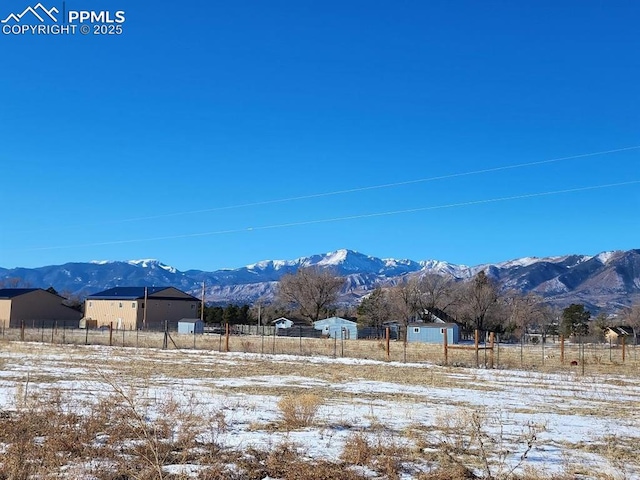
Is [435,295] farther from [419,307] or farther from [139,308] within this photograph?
[139,308]

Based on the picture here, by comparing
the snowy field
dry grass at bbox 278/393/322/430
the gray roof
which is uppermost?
the gray roof

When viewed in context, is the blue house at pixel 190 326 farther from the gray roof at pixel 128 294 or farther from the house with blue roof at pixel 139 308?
the gray roof at pixel 128 294

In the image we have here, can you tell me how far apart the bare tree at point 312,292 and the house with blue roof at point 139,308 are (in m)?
17.7

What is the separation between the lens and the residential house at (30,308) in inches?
3388

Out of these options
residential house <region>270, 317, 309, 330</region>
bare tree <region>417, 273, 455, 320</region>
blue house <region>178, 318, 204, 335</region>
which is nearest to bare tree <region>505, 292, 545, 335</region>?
bare tree <region>417, 273, 455, 320</region>

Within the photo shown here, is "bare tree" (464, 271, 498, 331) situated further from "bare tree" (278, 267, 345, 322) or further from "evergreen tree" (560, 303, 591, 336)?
"bare tree" (278, 267, 345, 322)

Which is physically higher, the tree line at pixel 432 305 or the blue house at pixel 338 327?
the tree line at pixel 432 305

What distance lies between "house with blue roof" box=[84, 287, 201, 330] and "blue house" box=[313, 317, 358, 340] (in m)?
20.4

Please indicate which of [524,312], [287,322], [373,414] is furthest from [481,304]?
[373,414]

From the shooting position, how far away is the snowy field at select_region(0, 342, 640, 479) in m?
8.94

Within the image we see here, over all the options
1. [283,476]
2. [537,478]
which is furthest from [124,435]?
[537,478]

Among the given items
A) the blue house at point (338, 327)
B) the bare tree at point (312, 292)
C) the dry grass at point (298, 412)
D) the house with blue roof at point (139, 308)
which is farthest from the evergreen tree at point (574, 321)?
the dry grass at point (298, 412)

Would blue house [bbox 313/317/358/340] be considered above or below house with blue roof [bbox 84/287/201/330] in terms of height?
below

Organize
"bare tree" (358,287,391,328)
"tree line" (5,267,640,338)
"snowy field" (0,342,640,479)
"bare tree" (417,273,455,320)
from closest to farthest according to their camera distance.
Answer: "snowy field" (0,342,640,479) < "tree line" (5,267,640,338) < "bare tree" (358,287,391,328) < "bare tree" (417,273,455,320)
